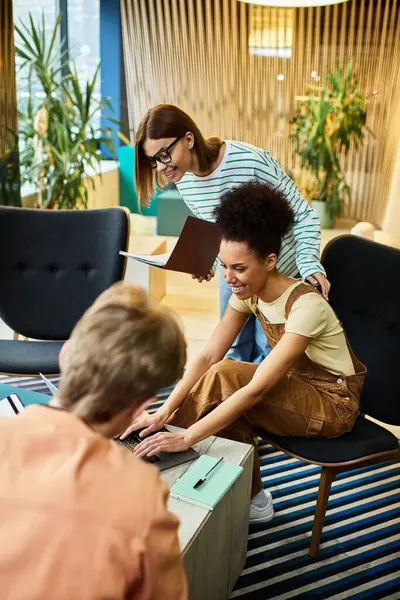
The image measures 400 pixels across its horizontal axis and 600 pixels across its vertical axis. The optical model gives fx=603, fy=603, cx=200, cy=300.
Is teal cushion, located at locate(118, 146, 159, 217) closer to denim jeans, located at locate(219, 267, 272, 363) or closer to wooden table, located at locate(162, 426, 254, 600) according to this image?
denim jeans, located at locate(219, 267, 272, 363)

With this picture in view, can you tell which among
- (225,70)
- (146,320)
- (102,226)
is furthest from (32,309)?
(225,70)

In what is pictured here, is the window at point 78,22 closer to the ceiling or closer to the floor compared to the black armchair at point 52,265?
closer to the ceiling

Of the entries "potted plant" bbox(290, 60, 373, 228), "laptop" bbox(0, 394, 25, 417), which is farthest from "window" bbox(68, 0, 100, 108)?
"laptop" bbox(0, 394, 25, 417)

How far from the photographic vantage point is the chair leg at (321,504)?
5.70 feet

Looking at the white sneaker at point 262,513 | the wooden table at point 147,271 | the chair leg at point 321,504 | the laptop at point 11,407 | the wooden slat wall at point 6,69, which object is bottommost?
the white sneaker at point 262,513

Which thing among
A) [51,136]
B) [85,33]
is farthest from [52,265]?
[85,33]

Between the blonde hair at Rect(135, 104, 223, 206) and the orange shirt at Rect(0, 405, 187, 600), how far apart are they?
127cm

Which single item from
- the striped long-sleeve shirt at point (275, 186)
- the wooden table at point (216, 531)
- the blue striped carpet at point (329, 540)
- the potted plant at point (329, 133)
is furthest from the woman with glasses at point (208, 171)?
the potted plant at point (329, 133)

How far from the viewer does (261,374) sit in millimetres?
1622

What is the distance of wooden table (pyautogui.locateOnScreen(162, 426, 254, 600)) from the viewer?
4.09 feet

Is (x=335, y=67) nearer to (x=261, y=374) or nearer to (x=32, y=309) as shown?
(x=32, y=309)

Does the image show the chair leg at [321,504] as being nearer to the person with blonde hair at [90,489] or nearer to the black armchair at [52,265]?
the person with blonde hair at [90,489]

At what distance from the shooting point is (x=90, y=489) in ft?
2.34

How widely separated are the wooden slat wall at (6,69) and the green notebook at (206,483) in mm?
2982
